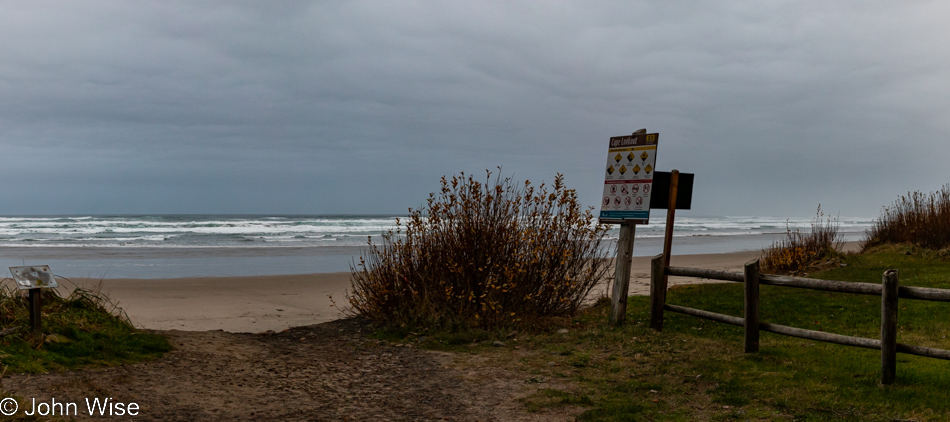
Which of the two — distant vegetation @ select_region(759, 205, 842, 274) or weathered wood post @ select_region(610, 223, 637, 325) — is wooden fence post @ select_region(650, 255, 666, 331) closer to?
weathered wood post @ select_region(610, 223, 637, 325)

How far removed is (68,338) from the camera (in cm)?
699

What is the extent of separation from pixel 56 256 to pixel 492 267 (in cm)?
2230

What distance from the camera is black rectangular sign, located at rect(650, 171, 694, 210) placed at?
328 inches

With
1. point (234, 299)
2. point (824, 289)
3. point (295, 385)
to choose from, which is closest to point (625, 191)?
point (824, 289)

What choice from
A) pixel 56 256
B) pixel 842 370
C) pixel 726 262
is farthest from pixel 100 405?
pixel 56 256

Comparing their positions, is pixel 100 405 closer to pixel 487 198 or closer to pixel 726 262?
pixel 487 198

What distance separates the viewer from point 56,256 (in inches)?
966

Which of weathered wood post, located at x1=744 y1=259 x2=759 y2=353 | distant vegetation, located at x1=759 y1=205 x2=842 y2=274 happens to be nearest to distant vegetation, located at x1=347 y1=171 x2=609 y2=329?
weathered wood post, located at x1=744 y1=259 x2=759 y2=353

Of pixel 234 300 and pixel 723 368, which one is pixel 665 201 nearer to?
pixel 723 368

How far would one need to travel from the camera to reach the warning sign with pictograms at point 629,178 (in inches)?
326

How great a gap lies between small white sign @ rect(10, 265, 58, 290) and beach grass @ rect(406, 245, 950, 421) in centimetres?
420

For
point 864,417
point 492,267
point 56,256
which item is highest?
point 492,267

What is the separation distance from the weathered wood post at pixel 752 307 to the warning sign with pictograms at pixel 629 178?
4.94 feet

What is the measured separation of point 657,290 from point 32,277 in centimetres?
693
